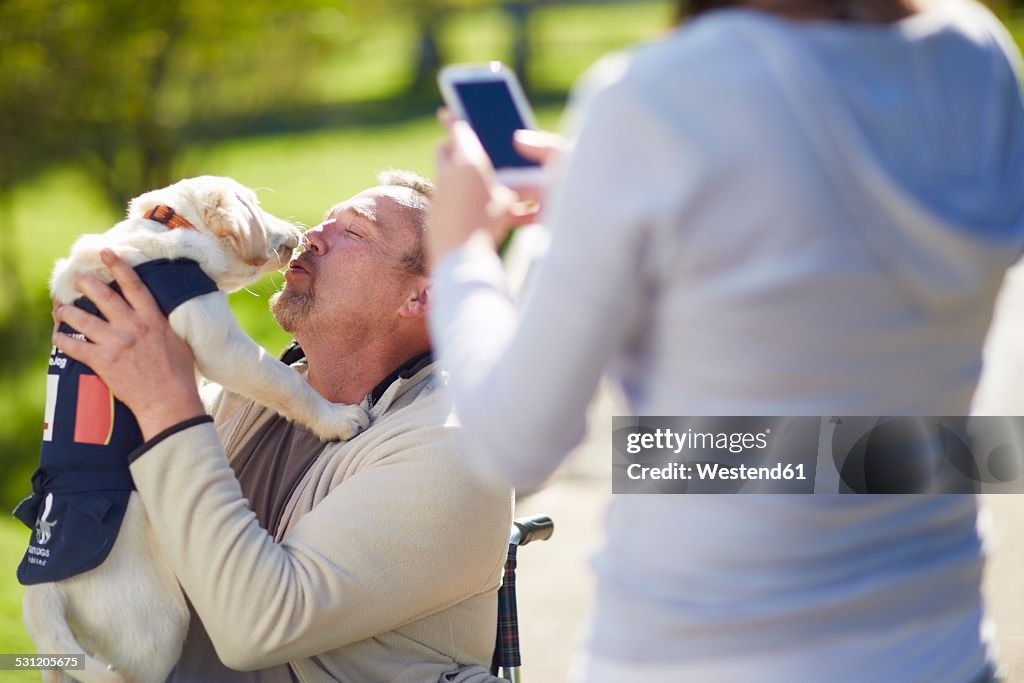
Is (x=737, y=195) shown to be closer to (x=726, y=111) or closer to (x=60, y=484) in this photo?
(x=726, y=111)

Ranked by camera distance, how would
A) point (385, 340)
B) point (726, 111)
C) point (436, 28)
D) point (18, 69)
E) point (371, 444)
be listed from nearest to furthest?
point (726, 111), point (371, 444), point (385, 340), point (18, 69), point (436, 28)

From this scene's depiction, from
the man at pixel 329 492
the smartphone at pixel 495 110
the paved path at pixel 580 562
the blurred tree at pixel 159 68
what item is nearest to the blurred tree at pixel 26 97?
the blurred tree at pixel 159 68

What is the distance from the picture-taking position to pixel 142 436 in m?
2.27

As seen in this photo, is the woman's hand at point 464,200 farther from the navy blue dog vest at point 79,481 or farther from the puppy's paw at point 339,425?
the puppy's paw at point 339,425

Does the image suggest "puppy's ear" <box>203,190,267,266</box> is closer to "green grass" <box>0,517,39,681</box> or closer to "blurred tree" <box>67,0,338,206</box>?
"green grass" <box>0,517,39,681</box>

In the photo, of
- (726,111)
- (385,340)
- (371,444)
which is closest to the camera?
(726,111)

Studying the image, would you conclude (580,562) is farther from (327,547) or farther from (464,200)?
(464,200)

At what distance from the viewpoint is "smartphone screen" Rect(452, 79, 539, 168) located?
1.70 metres

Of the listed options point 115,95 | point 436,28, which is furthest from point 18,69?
point 436,28

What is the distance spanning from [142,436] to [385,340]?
85 centimetres

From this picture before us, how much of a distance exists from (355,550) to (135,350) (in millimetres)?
594

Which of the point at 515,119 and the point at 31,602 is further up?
the point at 515,119

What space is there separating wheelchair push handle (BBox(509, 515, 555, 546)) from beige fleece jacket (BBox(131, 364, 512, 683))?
0.65 feet

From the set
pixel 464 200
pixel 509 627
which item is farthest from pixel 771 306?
pixel 509 627
